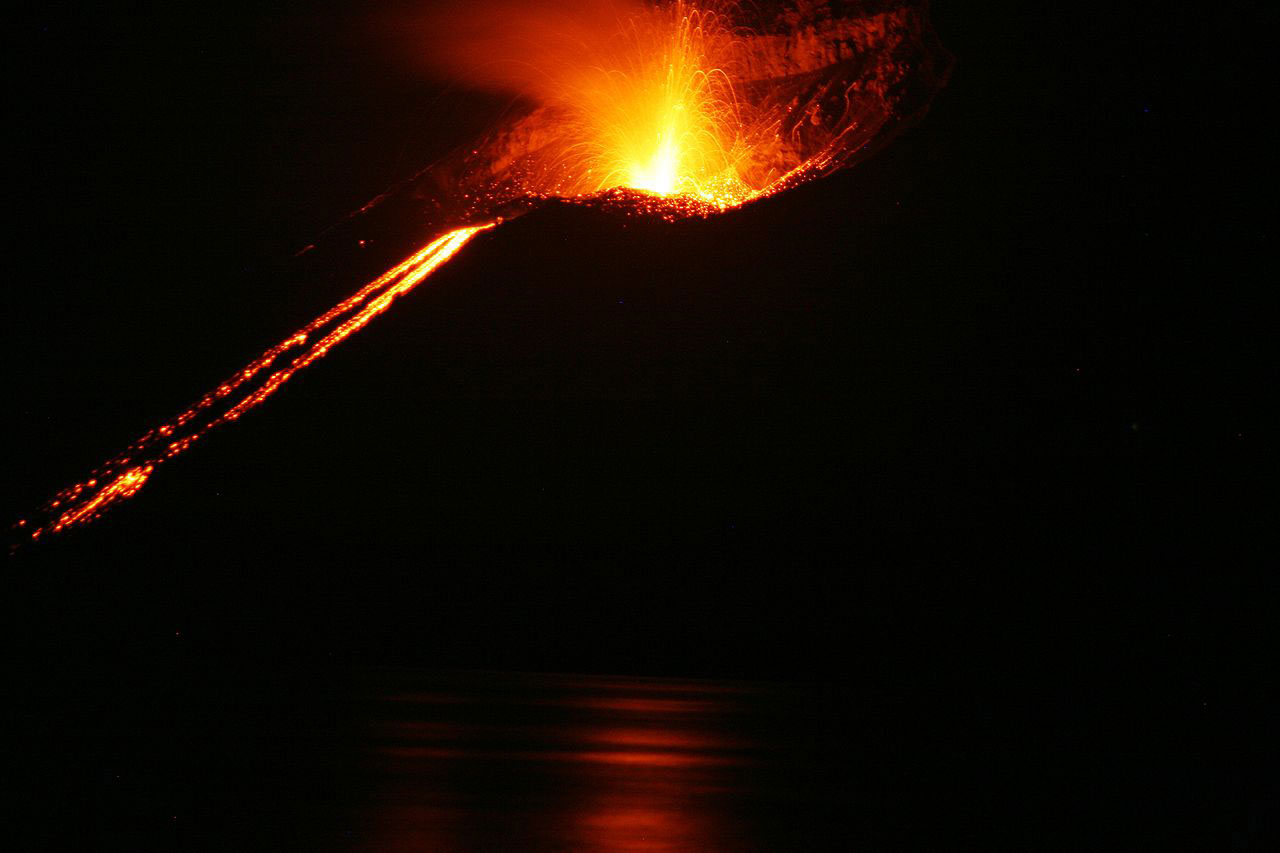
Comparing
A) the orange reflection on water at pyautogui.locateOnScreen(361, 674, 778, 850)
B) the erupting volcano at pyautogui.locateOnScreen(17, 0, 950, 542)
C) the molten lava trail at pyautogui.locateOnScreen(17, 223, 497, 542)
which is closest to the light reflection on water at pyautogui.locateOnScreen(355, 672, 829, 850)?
the orange reflection on water at pyautogui.locateOnScreen(361, 674, 778, 850)

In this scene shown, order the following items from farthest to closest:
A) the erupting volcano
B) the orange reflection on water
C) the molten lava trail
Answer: the erupting volcano → the molten lava trail → the orange reflection on water

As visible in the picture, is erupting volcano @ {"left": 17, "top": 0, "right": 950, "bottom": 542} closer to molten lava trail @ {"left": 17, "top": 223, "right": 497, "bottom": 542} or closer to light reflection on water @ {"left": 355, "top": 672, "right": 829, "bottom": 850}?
molten lava trail @ {"left": 17, "top": 223, "right": 497, "bottom": 542}

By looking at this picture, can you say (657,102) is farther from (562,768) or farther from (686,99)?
(562,768)

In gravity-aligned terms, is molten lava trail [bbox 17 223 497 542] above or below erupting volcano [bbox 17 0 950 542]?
below

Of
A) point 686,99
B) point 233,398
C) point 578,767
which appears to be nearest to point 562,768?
point 578,767

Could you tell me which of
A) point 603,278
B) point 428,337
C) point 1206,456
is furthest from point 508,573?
point 1206,456

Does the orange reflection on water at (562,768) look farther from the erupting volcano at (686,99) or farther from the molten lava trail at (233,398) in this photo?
the erupting volcano at (686,99)

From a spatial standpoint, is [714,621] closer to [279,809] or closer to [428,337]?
[428,337]
